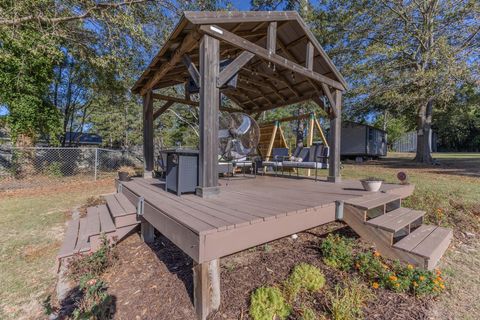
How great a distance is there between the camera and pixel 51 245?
132 inches

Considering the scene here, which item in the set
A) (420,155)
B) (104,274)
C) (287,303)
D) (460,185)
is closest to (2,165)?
(104,274)

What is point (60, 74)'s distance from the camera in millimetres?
10156

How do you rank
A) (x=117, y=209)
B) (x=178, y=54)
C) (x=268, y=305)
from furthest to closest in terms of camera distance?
1. (x=178, y=54)
2. (x=117, y=209)
3. (x=268, y=305)

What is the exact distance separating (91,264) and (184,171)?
1.46 meters

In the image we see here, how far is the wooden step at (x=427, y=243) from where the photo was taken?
2.40 m

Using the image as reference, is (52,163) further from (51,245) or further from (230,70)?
(230,70)

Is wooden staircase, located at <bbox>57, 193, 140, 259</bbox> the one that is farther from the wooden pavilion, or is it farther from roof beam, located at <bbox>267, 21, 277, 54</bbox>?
roof beam, located at <bbox>267, 21, 277, 54</bbox>

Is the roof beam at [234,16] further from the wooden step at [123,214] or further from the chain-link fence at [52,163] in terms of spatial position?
the chain-link fence at [52,163]

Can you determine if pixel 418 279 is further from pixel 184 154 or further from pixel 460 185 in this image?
pixel 460 185

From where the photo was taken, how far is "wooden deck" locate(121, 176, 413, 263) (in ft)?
6.12

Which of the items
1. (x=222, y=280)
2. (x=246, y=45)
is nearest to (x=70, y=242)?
(x=222, y=280)

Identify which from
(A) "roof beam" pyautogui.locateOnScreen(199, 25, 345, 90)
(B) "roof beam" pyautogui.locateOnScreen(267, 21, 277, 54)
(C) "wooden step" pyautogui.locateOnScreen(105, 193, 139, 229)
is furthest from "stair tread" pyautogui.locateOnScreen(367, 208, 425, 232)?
(C) "wooden step" pyautogui.locateOnScreen(105, 193, 139, 229)

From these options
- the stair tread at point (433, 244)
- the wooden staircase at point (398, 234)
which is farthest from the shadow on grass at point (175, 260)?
the stair tread at point (433, 244)

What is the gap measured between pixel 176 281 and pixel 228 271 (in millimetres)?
573
